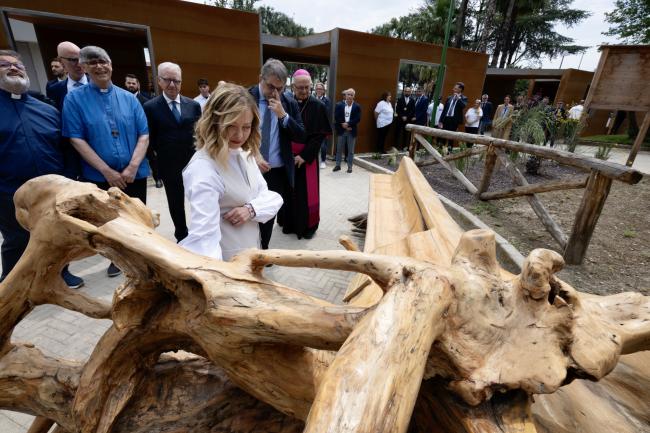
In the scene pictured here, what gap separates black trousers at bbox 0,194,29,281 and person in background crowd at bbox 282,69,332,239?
8.38 ft

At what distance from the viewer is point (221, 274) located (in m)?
0.95

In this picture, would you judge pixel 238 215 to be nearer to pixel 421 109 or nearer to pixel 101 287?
pixel 101 287

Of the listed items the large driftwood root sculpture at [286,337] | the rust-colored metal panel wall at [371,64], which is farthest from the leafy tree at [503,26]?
the large driftwood root sculpture at [286,337]

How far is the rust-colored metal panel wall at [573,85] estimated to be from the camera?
1636 centimetres

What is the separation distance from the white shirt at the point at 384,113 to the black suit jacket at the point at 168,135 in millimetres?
7282

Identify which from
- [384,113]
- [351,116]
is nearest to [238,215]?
[351,116]

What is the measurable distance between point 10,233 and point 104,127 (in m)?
1.13

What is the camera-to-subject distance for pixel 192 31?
286 inches

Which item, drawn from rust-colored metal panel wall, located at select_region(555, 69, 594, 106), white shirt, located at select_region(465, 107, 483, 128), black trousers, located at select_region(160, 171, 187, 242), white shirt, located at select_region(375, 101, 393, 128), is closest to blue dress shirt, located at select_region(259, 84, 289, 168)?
black trousers, located at select_region(160, 171, 187, 242)

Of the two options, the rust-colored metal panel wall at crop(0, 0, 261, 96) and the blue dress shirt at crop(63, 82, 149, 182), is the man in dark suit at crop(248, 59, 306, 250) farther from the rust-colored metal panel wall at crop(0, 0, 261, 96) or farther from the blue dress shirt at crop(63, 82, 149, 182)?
the rust-colored metal panel wall at crop(0, 0, 261, 96)

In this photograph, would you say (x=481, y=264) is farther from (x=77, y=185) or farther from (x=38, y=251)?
(x=38, y=251)

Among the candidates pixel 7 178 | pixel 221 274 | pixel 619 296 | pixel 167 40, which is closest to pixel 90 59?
pixel 7 178

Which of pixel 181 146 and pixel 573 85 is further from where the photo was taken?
pixel 573 85

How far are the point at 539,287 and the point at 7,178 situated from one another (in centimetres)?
350
